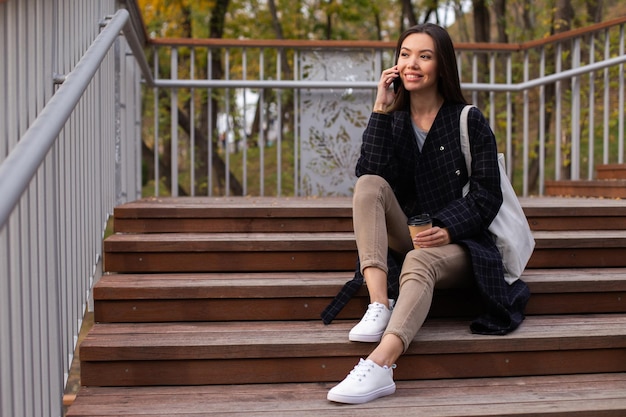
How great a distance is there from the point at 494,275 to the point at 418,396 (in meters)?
0.54

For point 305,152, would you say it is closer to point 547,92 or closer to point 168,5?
point 547,92

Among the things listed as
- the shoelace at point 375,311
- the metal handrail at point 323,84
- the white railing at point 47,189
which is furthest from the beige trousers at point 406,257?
the metal handrail at point 323,84

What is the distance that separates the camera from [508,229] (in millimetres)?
2740

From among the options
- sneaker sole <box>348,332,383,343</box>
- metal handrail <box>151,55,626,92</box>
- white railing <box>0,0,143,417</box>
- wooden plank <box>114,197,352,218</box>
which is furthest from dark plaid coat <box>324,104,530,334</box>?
metal handrail <box>151,55,626,92</box>

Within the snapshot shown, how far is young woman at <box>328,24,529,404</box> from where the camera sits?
2.53 meters

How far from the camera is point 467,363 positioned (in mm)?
2555

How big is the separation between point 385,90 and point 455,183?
0.43 metres

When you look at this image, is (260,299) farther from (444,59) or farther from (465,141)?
(444,59)

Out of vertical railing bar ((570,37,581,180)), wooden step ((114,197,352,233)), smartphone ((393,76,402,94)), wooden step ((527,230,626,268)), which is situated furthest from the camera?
vertical railing bar ((570,37,581,180))

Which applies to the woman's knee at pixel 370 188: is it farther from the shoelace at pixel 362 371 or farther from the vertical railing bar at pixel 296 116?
the vertical railing bar at pixel 296 116

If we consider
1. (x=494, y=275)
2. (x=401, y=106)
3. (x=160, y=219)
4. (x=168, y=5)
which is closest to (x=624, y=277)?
(x=494, y=275)

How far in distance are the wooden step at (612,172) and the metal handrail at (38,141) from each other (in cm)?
325

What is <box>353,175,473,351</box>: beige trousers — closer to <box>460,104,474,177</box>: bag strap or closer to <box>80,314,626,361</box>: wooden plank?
<box>80,314,626,361</box>: wooden plank

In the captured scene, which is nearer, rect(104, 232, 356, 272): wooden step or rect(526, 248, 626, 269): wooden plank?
rect(104, 232, 356, 272): wooden step
